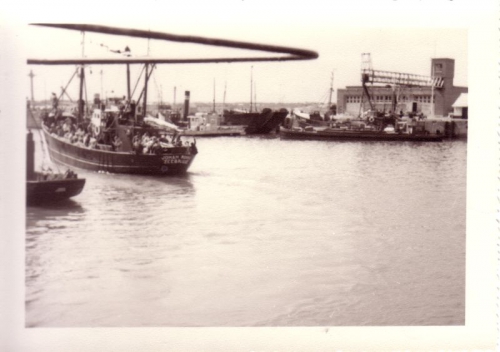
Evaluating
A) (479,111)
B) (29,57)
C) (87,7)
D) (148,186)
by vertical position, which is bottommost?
(148,186)

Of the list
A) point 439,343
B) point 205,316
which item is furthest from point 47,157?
point 439,343

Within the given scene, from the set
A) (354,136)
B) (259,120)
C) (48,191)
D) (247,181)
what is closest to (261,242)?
(247,181)

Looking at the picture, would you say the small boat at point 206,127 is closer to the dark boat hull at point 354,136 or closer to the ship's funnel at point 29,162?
the dark boat hull at point 354,136

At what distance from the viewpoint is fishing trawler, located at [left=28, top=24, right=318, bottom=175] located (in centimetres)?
258

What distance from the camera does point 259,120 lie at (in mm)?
2727

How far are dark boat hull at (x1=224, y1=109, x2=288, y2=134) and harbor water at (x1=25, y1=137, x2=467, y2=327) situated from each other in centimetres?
5

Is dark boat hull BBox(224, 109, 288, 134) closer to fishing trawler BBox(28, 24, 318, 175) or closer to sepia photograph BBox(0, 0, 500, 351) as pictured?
sepia photograph BBox(0, 0, 500, 351)

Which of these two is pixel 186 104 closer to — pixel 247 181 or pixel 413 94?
pixel 247 181

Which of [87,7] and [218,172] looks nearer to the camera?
[87,7]

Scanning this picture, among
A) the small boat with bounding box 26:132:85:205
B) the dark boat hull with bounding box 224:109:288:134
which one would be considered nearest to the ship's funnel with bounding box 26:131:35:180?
the small boat with bounding box 26:132:85:205

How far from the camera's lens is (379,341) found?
260 centimetres

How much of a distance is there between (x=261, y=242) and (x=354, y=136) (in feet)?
2.20

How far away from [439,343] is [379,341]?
258 millimetres

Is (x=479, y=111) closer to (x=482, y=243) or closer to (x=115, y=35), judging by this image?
(x=482, y=243)
